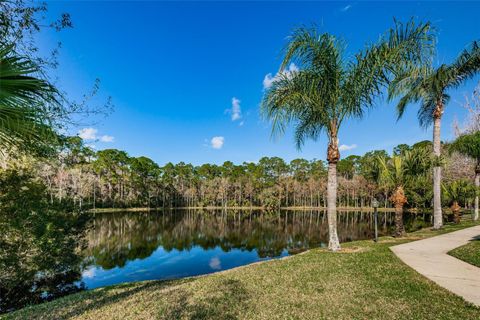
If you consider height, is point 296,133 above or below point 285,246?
above

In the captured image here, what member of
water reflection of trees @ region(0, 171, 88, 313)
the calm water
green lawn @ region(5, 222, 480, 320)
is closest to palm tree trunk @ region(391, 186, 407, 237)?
the calm water

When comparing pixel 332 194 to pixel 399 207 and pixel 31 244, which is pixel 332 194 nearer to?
pixel 399 207

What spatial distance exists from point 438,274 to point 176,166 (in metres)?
68.9

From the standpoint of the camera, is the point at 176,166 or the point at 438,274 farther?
the point at 176,166

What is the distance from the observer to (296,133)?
1052 cm

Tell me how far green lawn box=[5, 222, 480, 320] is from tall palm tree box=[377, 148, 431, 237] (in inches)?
251

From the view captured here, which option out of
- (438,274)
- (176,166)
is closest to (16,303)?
(438,274)

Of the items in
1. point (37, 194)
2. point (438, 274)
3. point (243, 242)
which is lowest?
point (243, 242)

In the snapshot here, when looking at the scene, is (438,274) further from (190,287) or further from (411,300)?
(190,287)

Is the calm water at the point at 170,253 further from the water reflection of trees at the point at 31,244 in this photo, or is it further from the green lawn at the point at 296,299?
the green lawn at the point at 296,299

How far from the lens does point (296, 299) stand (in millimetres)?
4480

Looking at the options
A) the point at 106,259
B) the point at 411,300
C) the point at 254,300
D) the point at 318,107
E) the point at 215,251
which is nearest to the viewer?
the point at 411,300

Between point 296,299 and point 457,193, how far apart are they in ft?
62.8

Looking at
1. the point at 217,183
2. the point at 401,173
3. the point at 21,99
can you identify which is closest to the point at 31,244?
the point at 21,99
